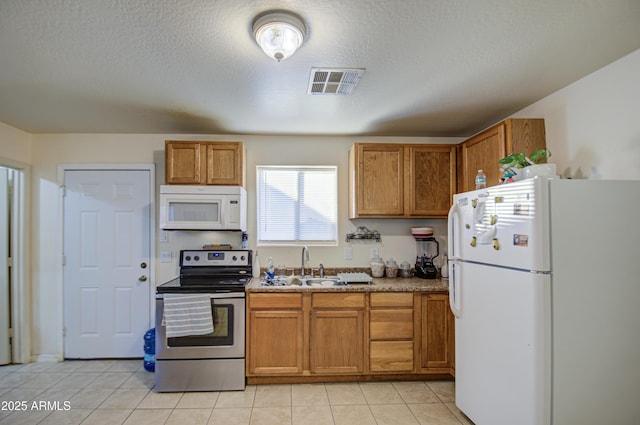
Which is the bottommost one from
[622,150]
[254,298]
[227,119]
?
[254,298]

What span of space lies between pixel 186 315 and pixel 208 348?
0.35 m

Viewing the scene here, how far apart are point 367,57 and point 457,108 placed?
1220 millimetres

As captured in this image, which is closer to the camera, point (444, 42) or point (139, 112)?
point (444, 42)

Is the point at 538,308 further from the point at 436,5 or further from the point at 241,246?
the point at 241,246

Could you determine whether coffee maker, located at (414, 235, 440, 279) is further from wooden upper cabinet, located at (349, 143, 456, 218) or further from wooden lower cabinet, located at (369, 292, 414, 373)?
wooden lower cabinet, located at (369, 292, 414, 373)

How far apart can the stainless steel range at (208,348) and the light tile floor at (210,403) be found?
0.10 m

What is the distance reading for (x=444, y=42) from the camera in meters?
1.76

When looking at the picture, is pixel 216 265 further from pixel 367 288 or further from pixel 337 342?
pixel 367 288

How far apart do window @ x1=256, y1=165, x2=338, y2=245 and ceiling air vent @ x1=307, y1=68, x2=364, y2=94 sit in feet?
4.05

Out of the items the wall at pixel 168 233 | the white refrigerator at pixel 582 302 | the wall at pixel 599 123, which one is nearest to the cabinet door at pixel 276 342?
the wall at pixel 168 233

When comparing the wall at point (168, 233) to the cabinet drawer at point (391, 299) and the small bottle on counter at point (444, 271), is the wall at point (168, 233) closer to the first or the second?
the small bottle on counter at point (444, 271)

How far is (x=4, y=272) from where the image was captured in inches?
128

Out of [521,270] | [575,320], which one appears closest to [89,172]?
[521,270]

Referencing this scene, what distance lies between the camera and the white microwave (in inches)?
118
